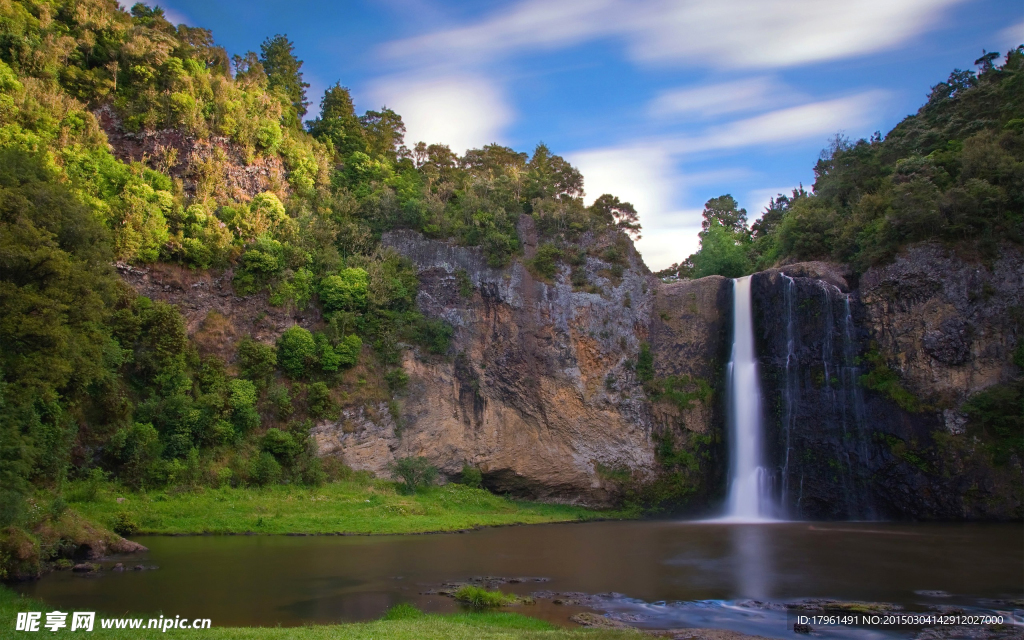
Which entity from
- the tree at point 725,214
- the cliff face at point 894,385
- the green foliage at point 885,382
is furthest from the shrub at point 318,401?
the tree at point 725,214

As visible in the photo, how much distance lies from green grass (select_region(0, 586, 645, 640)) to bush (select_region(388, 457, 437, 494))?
21.1m

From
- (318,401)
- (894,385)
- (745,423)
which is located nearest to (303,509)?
(318,401)

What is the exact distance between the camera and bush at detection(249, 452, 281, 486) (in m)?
30.5

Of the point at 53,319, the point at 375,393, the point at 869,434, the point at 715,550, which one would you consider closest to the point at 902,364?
the point at 869,434

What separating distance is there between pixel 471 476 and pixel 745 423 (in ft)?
49.8

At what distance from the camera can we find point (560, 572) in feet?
63.0

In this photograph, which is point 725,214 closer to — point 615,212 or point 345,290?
point 615,212

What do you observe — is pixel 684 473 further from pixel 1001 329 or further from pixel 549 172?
pixel 549 172

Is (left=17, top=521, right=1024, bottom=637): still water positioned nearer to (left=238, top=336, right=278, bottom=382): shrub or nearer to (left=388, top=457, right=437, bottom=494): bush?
(left=388, top=457, right=437, bottom=494): bush

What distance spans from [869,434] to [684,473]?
9601 mm

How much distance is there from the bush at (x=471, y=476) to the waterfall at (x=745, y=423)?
43.6 ft

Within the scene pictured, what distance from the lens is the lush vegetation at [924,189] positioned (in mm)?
35062

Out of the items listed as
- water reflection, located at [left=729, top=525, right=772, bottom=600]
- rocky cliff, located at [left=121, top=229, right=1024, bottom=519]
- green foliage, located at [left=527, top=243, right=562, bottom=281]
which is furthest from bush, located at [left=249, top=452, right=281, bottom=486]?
water reflection, located at [left=729, top=525, right=772, bottom=600]

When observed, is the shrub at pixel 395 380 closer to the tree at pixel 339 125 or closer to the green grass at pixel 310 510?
the green grass at pixel 310 510
